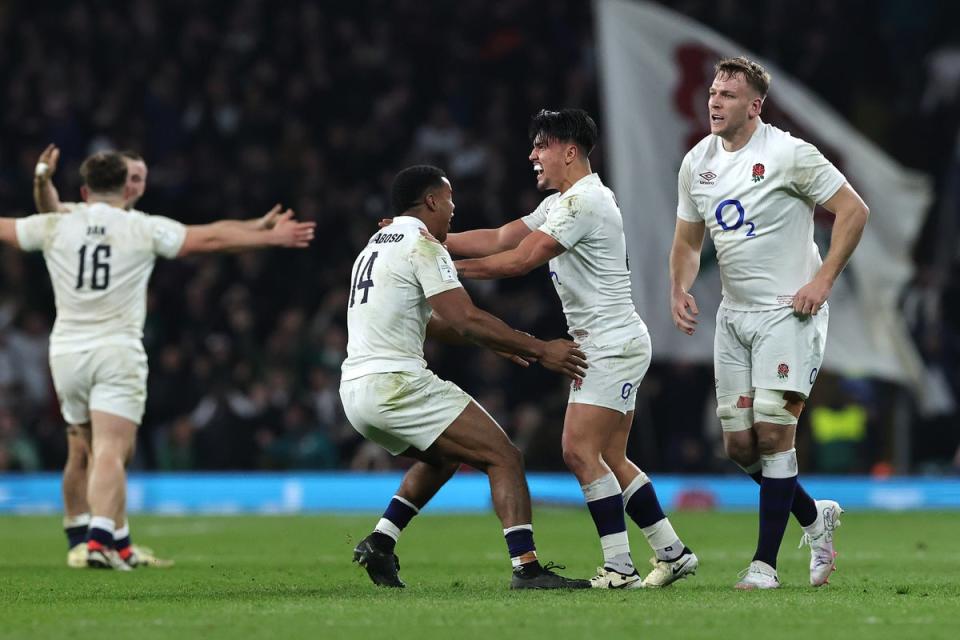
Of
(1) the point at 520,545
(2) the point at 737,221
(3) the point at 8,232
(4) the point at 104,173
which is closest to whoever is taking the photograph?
(1) the point at 520,545

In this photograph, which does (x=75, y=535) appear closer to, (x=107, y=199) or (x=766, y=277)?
(x=107, y=199)

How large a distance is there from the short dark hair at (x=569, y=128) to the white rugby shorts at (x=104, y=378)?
11.1ft

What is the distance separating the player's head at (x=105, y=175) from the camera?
10422 mm

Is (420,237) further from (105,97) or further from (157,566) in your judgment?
(105,97)

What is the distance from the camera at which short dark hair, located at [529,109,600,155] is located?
847 centimetres

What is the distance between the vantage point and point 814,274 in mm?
8461

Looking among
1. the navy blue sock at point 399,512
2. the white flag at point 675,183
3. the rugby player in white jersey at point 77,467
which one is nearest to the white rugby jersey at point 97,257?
the rugby player in white jersey at point 77,467

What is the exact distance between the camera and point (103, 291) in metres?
10.3

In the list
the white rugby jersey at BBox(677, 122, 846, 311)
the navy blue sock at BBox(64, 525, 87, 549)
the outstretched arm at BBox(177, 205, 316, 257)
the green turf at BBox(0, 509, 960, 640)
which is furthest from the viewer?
the navy blue sock at BBox(64, 525, 87, 549)

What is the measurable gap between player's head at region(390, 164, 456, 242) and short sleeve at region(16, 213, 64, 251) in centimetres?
295

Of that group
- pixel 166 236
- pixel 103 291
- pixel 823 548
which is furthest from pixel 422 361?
pixel 103 291

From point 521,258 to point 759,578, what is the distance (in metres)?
2.02

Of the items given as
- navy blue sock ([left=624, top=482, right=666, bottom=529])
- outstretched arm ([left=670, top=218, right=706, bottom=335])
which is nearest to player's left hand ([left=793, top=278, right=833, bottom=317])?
outstretched arm ([left=670, top=218, right=706, bottom=335])

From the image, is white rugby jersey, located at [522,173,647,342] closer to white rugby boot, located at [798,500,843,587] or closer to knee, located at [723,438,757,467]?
knee, located at [723,438,757,467]
